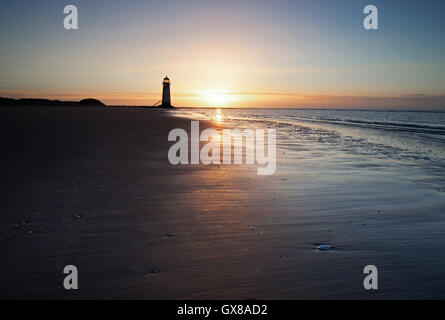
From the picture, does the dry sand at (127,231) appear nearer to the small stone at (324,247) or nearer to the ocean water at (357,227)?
the ocean water at (357,227)

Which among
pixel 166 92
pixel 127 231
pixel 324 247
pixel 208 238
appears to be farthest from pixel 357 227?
pixel 166 92

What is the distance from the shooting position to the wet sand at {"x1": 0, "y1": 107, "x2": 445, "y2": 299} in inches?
134

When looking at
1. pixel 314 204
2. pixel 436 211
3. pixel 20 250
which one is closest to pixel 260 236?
pixel 314 204

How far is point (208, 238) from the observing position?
4672mm

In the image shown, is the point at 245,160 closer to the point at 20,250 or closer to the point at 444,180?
the point at 444,180

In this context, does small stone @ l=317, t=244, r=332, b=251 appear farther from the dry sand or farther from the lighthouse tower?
the lighthouse tower

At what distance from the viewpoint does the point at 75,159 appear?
10703mm

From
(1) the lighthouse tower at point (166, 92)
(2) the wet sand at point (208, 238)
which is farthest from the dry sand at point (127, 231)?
(1) the lighthouse tower at point (166, 92)

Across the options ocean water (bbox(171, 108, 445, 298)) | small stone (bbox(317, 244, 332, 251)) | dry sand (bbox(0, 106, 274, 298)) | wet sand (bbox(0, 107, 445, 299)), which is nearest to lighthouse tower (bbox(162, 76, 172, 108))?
dry sand (bbox(0, 106, 274, 298))

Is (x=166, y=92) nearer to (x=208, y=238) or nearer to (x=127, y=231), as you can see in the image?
(x=127, y=231)

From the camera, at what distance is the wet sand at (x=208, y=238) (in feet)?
11.1

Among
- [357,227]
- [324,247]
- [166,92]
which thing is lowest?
[324,247]

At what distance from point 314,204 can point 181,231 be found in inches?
109

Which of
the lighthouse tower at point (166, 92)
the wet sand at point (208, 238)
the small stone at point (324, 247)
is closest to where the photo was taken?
the wet sand at point (208, 238)
